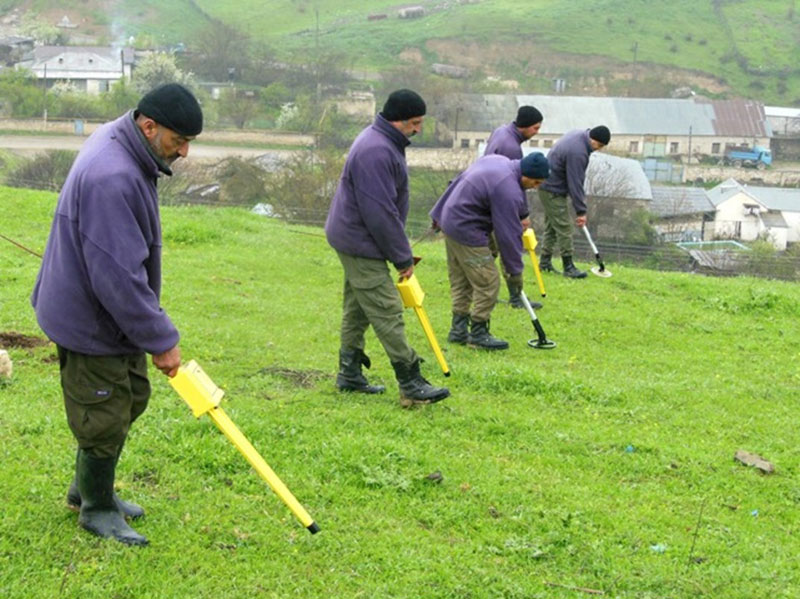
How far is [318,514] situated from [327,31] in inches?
4493

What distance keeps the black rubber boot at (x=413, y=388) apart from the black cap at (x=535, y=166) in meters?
2.71

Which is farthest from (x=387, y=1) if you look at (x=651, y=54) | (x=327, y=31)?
(x=651, y=54)

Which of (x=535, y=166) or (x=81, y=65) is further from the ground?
(x=81, y=65)

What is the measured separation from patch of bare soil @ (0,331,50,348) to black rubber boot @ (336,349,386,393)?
292cm

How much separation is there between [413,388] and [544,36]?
107m

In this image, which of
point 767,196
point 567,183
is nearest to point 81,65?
point 767,196

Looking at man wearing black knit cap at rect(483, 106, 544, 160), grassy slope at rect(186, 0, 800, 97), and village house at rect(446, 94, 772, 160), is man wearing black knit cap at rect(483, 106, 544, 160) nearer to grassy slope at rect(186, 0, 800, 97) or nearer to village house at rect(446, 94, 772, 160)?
village house at rect(446, 94, 772, 160)

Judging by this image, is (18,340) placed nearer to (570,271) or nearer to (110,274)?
Answer: (110,274)

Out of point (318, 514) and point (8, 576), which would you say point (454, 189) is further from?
point (8, 576)

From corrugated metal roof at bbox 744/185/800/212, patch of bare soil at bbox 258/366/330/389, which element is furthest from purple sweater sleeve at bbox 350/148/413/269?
corrugated metal roof at bbox 744/185/800/212

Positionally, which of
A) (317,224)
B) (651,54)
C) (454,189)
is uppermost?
(651,54)

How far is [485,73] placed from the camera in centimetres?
9425

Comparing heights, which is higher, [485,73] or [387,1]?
[387,1]

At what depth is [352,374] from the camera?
8.16m
